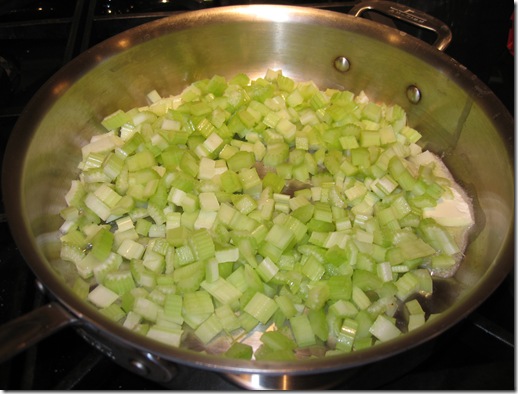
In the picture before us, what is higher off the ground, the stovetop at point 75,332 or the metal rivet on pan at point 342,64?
the metal rivet on pan at point 342,64

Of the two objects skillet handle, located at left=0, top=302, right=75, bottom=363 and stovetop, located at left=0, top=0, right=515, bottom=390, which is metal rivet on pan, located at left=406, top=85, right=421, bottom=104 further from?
skillet handle, located at left=0, top=302, right=75, bottom=363

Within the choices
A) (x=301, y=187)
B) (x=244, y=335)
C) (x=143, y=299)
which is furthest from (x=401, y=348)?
(x=301, y=187)

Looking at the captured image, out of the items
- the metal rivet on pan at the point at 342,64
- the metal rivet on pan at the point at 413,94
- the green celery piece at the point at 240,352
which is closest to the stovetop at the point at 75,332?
the green celery piece at the point at 240,352

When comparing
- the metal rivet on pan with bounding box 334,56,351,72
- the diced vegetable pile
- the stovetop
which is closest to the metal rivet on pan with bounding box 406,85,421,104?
the diced vegetable pile

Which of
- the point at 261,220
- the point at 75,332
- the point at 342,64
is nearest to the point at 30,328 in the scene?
the point at 75,332

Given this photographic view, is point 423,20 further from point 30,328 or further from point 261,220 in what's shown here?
point 30,328

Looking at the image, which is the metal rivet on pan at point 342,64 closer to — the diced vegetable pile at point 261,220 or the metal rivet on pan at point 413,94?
the diced vegetable pile at point 261,220
